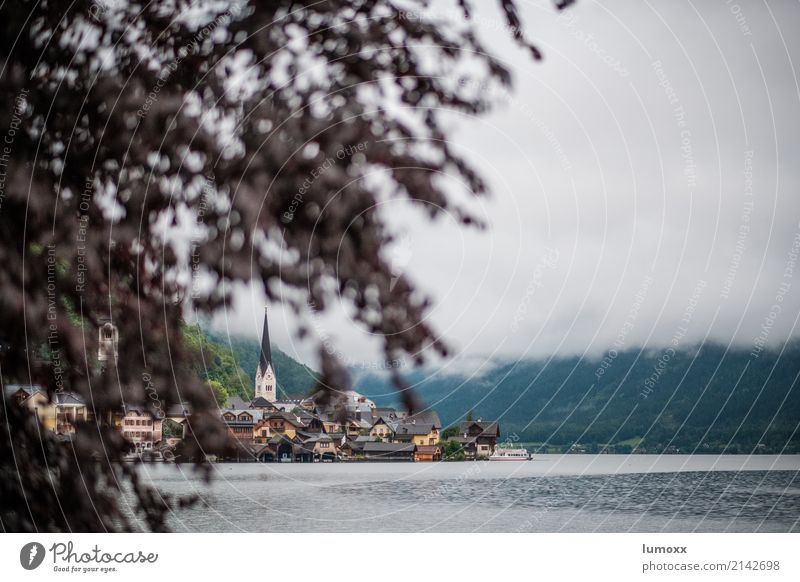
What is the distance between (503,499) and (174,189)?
2381 mm

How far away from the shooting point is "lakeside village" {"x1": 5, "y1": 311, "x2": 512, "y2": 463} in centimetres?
268

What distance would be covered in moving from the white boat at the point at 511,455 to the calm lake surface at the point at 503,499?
3 centimetres

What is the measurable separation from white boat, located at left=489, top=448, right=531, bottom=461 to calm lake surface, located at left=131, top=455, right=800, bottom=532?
0.03 metres

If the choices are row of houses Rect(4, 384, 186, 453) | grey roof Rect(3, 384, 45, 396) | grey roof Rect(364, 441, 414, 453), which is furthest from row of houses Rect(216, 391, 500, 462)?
grey roof Rect(3, 384, 45, 396)

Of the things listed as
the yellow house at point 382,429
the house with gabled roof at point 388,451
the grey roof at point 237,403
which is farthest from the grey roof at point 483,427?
the grey roof at point 237,403

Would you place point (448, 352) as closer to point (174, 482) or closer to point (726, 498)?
point (174, 482)

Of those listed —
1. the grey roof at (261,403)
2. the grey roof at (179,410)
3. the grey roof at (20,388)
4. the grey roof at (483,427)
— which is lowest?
the grey roof at (483,427)

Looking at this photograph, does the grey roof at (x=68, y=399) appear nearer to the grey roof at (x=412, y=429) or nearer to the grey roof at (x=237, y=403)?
the grey roof at (x=237, y=403)

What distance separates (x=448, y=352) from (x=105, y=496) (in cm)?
131

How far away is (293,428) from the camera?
3.58 meters

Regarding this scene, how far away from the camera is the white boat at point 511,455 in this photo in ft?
13.0

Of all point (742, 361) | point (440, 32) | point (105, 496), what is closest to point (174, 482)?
point (105, 496)

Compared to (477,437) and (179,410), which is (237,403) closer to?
(179,410)

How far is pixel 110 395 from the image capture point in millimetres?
2570
